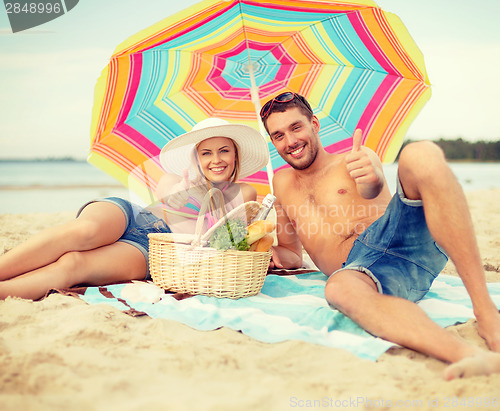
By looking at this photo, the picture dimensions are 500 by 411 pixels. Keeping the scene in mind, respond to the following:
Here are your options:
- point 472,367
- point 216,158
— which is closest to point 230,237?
point 216,158

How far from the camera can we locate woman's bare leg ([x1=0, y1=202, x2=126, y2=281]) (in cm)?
238

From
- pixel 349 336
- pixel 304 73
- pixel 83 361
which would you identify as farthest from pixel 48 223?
pixel 349 336

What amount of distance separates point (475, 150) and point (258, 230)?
1074 inches

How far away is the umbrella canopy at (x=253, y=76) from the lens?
266 centimetres

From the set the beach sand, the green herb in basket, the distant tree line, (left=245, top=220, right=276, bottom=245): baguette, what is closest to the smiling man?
the beach sand

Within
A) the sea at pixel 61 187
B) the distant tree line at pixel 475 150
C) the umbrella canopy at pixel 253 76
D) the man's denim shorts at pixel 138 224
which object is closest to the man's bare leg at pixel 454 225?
the sea at pixel 61 187

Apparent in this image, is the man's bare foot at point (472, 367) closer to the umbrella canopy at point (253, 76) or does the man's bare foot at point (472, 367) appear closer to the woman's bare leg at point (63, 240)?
the umbrella canopy at point (253, 76)

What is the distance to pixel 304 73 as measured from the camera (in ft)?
10.8

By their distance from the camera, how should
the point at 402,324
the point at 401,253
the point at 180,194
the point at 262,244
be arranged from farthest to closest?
the point at 180,194 < the point at 262,244 < the point at 401,253 < the point at 402,324

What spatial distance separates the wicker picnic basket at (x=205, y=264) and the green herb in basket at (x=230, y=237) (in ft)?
0.11

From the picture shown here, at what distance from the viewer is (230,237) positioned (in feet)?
7.79

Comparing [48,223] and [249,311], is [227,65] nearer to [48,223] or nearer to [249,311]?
[249,311]

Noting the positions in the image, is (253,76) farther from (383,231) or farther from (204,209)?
(383,231)

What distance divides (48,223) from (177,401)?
487cm
